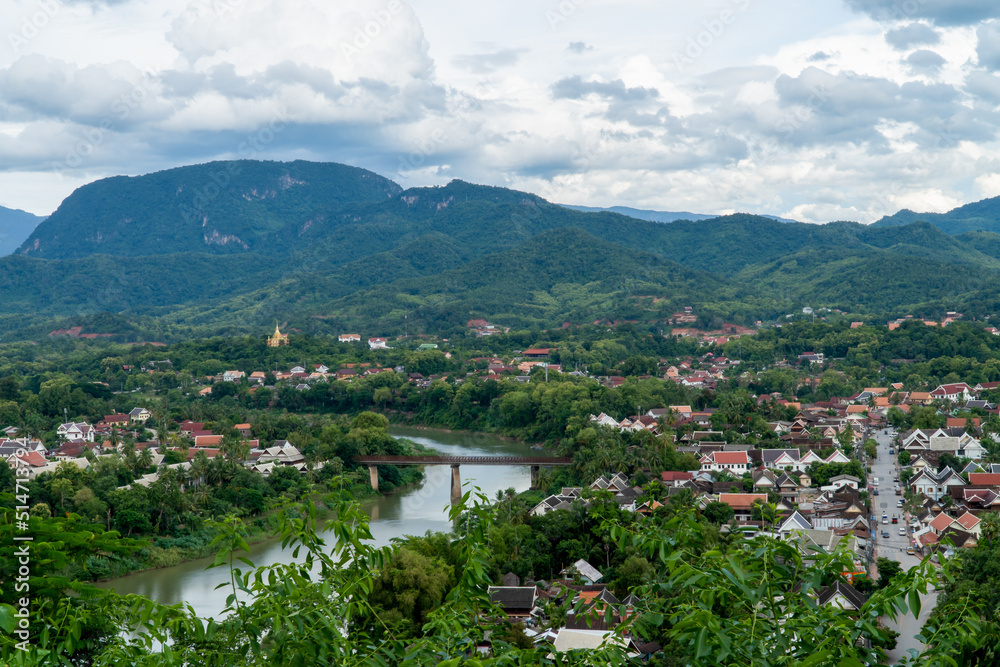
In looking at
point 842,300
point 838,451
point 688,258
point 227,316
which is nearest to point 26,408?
point 838,451

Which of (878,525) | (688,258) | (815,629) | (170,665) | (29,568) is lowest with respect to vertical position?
(878,525)

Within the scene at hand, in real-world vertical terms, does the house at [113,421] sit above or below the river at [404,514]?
Result: above

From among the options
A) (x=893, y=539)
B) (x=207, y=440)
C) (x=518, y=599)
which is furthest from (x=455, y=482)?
(x=893, y=539)

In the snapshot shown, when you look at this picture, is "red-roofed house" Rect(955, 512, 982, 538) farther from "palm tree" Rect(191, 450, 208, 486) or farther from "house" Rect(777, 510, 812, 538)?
"palm tree" Rect(191, 450, 208, 486)

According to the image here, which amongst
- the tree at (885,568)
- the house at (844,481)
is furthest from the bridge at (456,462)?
the tree at (885,568)

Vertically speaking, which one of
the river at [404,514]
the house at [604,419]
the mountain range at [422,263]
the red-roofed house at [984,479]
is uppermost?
the mountain range at [422,263]

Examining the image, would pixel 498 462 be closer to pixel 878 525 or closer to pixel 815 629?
pixel 878 525

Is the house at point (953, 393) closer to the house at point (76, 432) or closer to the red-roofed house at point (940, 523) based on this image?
the red-roofed house at point (940, 523)
